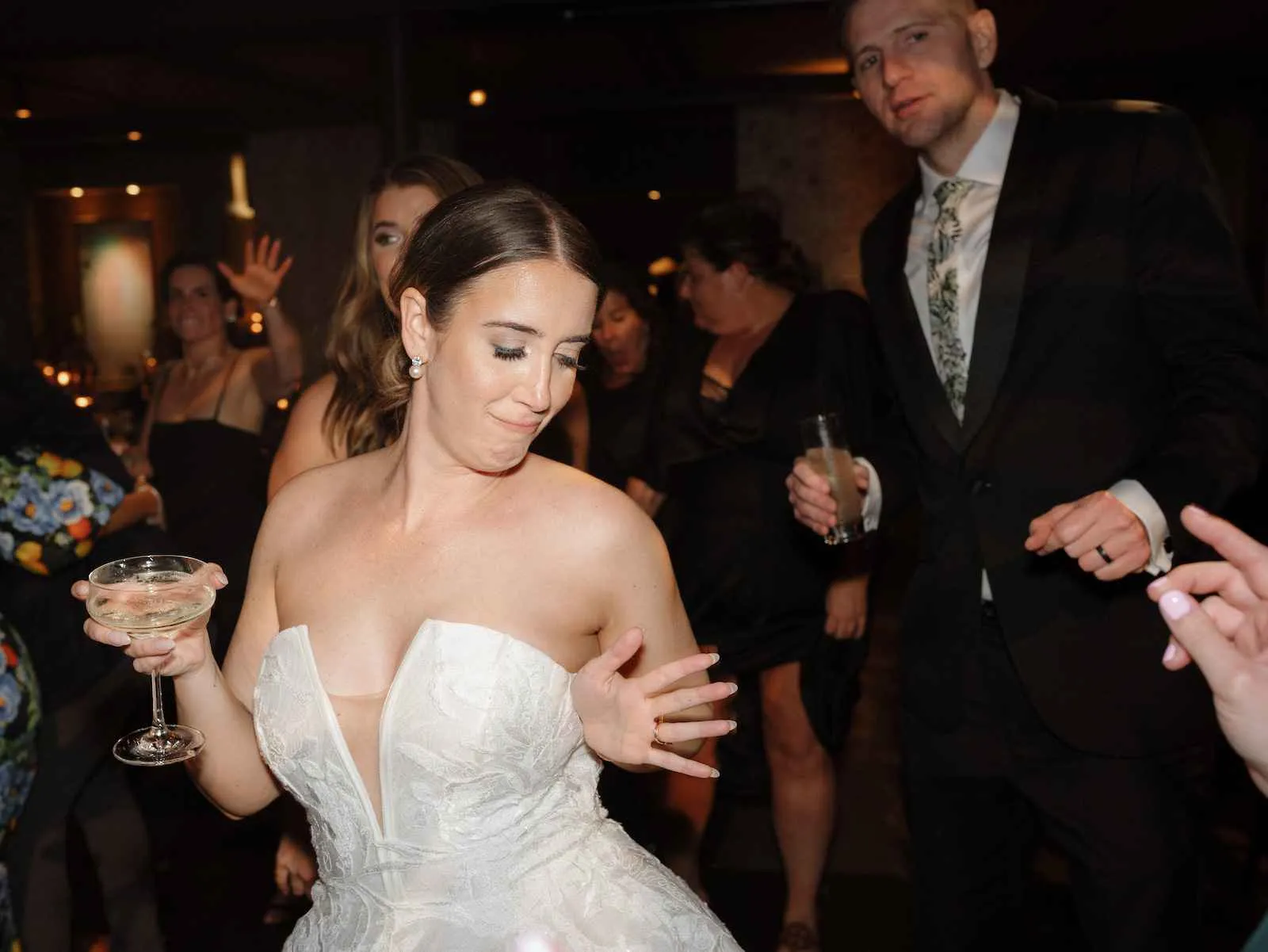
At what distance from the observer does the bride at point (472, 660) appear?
1573 millimetres

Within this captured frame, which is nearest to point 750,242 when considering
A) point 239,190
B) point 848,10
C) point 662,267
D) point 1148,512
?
point 848,10

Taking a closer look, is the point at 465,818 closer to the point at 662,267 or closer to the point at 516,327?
the point at 516,327

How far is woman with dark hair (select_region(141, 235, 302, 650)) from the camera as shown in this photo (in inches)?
152

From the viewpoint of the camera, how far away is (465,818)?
5.26 feet

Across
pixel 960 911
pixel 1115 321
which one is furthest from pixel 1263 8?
pixel 960 911

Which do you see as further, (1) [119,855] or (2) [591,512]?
(1) [119,855]

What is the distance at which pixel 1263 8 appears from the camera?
626 cm

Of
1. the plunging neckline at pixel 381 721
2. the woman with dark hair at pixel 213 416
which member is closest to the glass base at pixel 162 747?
the plunging neckline at pixel 381 721

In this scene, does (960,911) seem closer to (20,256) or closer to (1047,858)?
(1047,858)

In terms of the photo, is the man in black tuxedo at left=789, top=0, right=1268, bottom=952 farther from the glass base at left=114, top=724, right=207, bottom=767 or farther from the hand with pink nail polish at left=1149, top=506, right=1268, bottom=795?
the glass base at left=114, top=724, right=207, bottom=767

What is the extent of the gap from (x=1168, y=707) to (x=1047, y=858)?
178cm

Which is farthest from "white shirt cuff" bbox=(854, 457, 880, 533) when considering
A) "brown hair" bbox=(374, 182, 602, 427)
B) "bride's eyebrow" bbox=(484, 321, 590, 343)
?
"bride's eyebrow" bbox=(484, 321, 590, 343)

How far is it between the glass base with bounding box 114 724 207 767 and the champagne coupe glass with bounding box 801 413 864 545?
120cm

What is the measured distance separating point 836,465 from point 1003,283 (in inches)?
18.5
